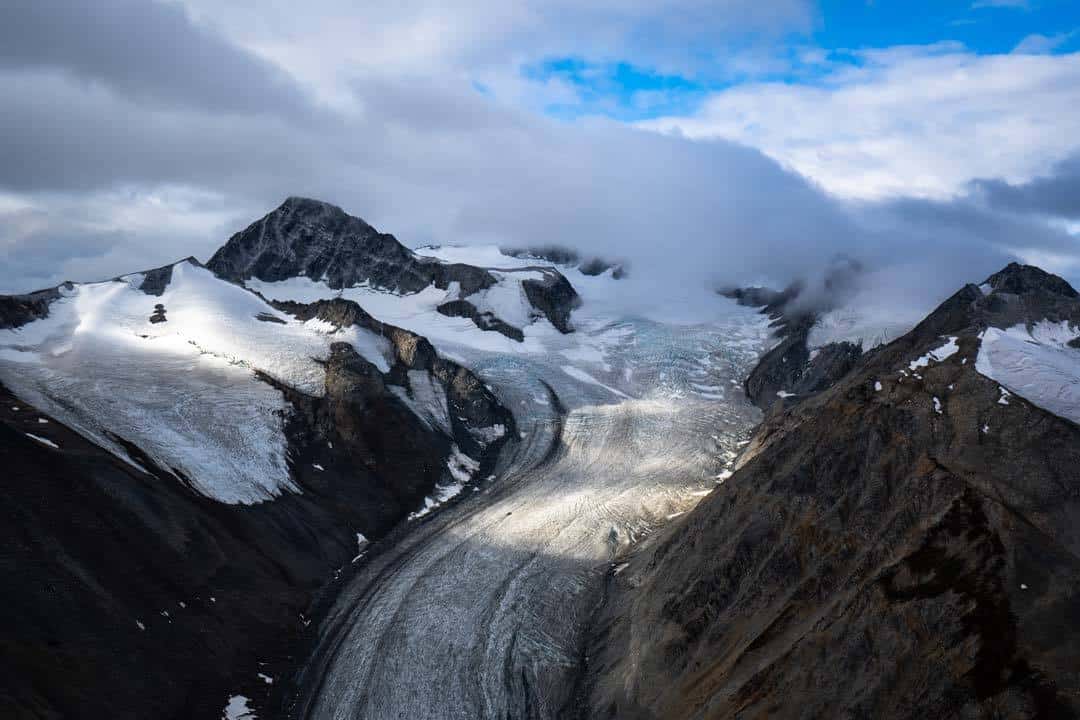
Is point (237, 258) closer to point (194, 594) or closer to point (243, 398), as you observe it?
point (243, 398)

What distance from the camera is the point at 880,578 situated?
76.3 feet

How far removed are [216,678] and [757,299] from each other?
110m

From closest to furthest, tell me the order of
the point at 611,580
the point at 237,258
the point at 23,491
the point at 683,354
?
the point at 23,491 < the point at 611,580 < the point at 683,354 < the point at 237,258

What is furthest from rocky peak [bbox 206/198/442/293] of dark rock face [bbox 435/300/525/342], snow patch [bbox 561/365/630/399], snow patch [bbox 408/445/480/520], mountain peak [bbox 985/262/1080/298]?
mountain peak [bbox 985/262/1080/298]

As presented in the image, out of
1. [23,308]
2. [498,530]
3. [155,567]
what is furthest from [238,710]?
[23,308]

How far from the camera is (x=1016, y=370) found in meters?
29.3

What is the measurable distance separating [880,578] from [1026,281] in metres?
49.8

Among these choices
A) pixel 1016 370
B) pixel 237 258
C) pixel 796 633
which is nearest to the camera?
pixel 796 633

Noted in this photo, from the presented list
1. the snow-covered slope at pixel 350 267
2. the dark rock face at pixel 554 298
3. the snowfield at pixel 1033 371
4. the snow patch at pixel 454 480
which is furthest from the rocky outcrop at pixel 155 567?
the snow-covered slope at pixel 350 267

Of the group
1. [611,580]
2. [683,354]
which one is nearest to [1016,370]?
[611,580]

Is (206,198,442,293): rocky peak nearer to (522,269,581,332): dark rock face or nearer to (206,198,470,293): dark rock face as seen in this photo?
(206,198,470,293): dark rock face

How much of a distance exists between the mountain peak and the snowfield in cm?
3412

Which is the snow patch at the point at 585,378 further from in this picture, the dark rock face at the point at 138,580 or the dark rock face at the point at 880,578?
the dark rock face at the point at 880,578

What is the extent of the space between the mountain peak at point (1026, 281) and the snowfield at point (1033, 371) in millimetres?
34115
